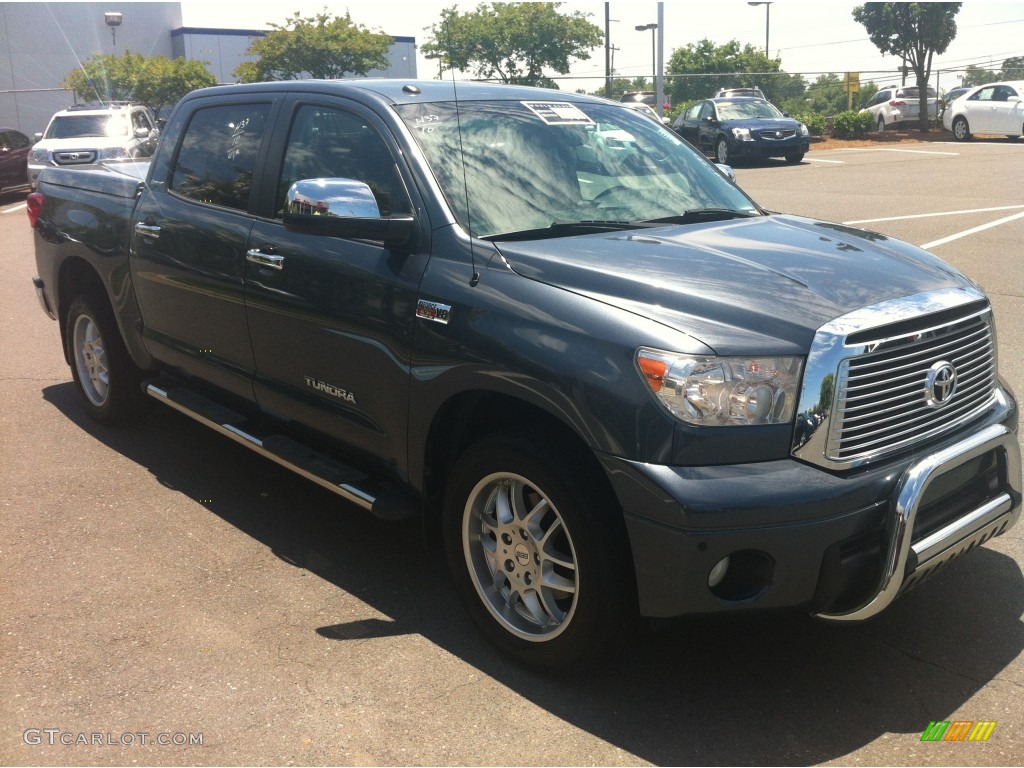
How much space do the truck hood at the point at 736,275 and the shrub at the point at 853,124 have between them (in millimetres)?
30912

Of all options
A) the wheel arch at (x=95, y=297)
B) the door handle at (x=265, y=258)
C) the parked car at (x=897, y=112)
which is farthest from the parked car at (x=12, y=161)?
the parked car at (x=897, y=112)

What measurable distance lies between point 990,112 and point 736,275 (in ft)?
95.1

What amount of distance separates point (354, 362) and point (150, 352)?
2049mm

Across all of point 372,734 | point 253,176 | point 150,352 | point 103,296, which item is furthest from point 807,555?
point 103,296

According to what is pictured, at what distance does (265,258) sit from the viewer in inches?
176

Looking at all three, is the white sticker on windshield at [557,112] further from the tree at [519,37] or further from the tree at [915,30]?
the tree at [519,37]

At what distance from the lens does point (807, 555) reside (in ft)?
9.89

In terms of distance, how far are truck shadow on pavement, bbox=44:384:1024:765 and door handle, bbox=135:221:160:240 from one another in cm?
166

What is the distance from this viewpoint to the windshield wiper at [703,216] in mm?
4176

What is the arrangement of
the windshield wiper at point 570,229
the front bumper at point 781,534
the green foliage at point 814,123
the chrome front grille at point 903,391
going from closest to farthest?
1. the front bumper at point 781,534
2. the chrome front grille at point 903,391
3. the windshield wiper at point 570,229
4. the green foliage at point 814,123

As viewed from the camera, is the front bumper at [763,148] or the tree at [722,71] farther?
the tree at [722,71]

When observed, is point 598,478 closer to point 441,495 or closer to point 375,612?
point 441,495

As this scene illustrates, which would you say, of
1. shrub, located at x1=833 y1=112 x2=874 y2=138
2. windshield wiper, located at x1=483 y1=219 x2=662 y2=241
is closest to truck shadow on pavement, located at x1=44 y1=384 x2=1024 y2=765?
windshield wiper, located at x1=483 y1=219 x2=662 y2=241

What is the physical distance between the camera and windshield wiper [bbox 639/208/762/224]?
13.7 feet
